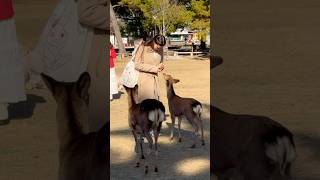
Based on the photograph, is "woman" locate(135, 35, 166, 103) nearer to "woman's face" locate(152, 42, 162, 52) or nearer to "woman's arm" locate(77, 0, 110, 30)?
"woman's face" locate(152, 42, 162, 52)

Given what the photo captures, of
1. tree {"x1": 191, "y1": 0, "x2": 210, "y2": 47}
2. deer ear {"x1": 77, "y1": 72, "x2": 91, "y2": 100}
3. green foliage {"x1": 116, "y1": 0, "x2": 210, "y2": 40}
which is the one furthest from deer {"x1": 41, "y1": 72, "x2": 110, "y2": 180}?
green foliage {"x1": 116, "y1": 0, "x2": 210, "y2": 40}

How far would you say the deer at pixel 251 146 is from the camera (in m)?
3.65

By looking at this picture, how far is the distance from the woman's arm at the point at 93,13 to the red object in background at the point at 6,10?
48cm

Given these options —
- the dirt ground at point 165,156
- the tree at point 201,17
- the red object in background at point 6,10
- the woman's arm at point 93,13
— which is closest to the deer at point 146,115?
the dirt ground at point 165,156

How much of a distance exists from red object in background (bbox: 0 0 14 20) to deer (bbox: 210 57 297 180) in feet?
5.07

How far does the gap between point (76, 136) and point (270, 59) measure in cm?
160

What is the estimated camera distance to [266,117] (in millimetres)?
3660

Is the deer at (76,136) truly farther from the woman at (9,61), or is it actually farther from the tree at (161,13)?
the tree at (161,13)

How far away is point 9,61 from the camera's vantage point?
3402 millimetres

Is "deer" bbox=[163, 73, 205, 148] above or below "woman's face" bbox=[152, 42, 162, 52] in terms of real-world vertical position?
below

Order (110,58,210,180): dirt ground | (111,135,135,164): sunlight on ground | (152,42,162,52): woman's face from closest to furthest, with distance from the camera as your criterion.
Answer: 1. (110,58,210,180): dirt ground
2. (152,42,162,52): woman's face
3. (111,135,135,164): sunlight on ground

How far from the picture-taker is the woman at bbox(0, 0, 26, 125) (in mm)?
3365

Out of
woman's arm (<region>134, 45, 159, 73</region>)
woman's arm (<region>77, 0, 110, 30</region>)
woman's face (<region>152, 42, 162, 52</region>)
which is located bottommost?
woman's arm (<region>134, 45, 159, 73</region>)

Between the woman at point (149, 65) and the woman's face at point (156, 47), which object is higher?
the woman's face at point (156, 47)
